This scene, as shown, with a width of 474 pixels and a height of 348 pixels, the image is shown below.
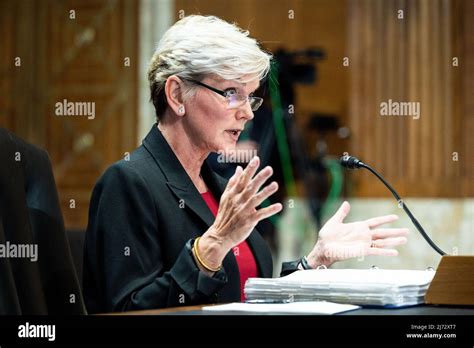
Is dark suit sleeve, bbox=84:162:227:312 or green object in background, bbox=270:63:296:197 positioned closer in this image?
dark suit sleeve, bbox=84:162:227:312

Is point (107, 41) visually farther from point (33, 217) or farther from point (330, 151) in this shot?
point (33, 217)

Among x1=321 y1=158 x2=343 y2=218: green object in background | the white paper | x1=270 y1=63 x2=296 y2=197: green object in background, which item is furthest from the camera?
x1=321 y1=158 x2=343 y2=218: green object in background

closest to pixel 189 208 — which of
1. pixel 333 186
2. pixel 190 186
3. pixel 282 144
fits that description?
pixel 190 186

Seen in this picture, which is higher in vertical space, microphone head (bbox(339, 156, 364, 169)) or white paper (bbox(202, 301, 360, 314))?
microphone head (bbox(339, 156, 364, 169))

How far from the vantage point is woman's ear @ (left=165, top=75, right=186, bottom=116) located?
6.95ft

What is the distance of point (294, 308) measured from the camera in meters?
1.55

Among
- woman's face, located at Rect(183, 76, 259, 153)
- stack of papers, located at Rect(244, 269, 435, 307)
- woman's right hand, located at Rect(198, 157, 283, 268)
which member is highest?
woman's face, located at Rect(183, 76, 259, 153)

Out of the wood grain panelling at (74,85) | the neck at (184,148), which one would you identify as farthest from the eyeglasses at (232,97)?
the wood grain panelling at (74,85)

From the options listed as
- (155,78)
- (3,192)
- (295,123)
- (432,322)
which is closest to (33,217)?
(3,192)

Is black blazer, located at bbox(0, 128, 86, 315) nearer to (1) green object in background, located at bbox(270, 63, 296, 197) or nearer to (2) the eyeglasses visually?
(2) the eyeglasses

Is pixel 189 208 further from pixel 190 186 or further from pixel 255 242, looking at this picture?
pixel 255 242

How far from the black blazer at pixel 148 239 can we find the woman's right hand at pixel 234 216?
50 mm

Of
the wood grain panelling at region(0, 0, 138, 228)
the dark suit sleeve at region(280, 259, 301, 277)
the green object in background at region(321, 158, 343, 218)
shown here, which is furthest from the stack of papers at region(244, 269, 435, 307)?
the green object in background at region(321, 158, 343, 218)

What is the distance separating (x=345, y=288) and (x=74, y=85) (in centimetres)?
368
